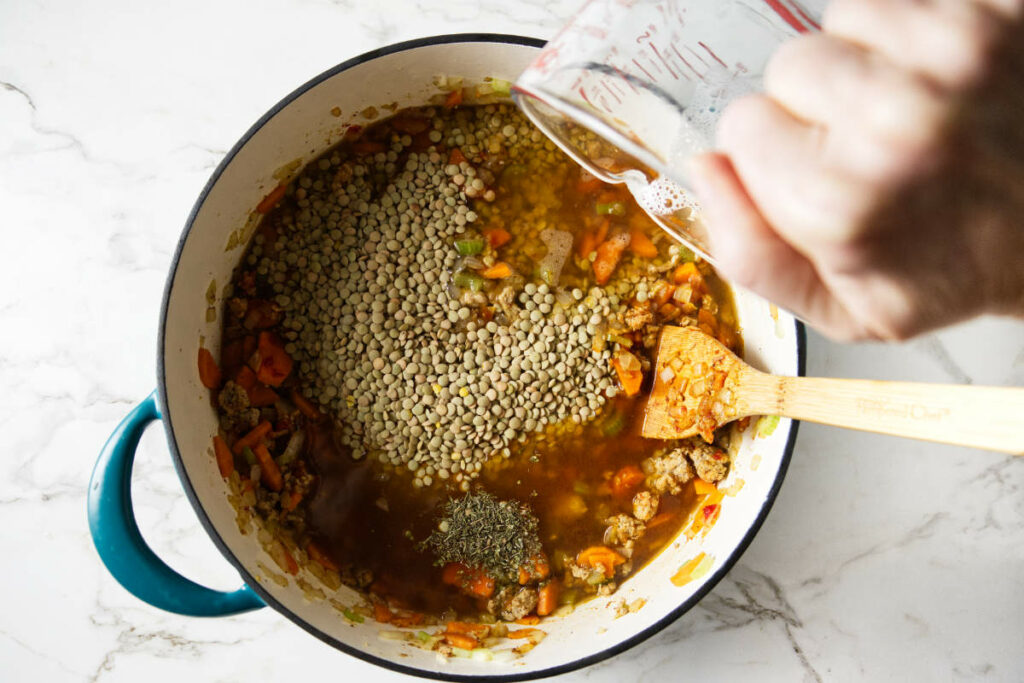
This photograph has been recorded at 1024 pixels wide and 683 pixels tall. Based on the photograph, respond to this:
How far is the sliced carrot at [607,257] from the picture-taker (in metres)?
1.55

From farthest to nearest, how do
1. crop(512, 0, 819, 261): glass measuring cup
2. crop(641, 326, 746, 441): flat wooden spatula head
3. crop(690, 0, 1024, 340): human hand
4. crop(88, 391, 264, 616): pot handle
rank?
crop(641, 326, 746, 441): flat wooden spatula head < crop(88, 391, 264, 616): pot handle < crop(512, 0, 819, 261): glass measuring cup < crop(690, 0, 1024, 340): human hand

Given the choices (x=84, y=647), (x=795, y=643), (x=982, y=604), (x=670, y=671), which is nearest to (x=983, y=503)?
(x=982, y=604)

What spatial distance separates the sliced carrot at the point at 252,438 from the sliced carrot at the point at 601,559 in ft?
2.37

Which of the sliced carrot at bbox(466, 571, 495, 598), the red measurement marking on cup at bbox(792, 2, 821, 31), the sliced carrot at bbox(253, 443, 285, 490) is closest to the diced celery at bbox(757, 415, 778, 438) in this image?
the sliced carrot at bbox(466, 571, 495, 598)

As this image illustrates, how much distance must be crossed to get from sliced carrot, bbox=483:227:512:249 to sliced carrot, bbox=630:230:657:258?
0.90 ft

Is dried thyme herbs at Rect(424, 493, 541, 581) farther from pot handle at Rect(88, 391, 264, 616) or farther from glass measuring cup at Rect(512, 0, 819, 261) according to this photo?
glass measuring cup at Rect(512, 0, 819, 261)

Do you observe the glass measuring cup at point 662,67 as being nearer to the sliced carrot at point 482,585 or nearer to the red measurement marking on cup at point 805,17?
the red measurement marking on cup at point 805,17

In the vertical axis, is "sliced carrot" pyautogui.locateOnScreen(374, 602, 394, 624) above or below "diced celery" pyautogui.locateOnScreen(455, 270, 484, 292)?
below

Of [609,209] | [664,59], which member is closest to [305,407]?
[609,209]

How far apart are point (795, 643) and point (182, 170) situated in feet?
5.36

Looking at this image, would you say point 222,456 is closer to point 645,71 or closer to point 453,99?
point 453,99

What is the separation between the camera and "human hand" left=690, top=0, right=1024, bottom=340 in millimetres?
601

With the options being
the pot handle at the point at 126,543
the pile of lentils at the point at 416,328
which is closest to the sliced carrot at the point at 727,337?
the pile of lentils at the point at 416,328

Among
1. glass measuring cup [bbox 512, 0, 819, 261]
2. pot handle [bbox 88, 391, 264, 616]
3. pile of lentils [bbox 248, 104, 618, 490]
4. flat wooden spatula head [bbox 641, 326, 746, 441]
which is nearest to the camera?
glass measuring cup [bbox 512, 0, 819, 261]
